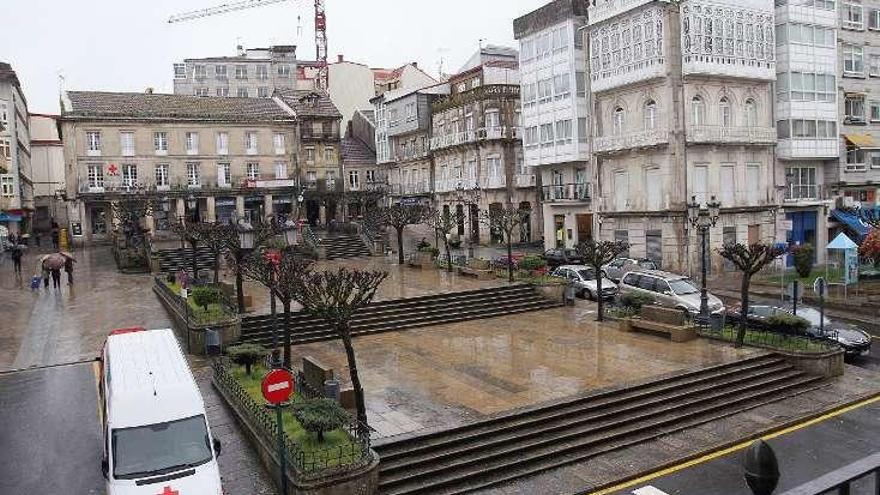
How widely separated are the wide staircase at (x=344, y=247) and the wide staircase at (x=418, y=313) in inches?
765

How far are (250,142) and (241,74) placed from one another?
30.3m

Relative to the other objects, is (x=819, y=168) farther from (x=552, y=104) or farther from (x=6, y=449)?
(x=6, y=449)

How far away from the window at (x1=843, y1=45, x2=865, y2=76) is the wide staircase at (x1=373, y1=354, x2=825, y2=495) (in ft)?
110

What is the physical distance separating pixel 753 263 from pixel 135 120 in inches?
1938

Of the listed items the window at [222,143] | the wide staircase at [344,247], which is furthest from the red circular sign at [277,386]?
the window at [222,143]

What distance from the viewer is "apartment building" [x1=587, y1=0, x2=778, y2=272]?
38.9m

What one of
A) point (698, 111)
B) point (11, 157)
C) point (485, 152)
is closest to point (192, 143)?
point (11, 157)

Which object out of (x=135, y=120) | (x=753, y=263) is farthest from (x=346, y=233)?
(x=753, y=263)

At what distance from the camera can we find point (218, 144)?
59.9 metres

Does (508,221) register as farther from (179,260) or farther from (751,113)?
(179,260)

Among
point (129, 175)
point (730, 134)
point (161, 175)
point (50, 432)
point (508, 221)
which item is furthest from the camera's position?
point (161, 175)

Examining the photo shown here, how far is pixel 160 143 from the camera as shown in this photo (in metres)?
57.6

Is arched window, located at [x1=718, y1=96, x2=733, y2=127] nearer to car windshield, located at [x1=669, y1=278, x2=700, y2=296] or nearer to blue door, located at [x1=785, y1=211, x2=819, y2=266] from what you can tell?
blue door, located at [x1=785, y1=211, x2=819, y2=266]

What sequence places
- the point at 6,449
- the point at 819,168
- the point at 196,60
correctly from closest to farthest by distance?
the point at 6,449 → the point at 819,168 → the point at 196,60
